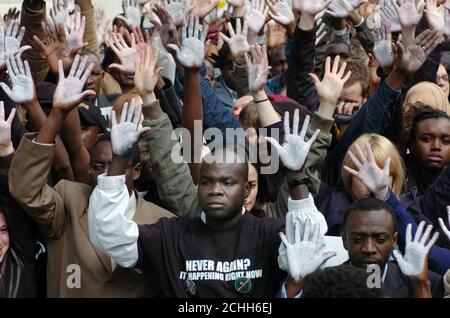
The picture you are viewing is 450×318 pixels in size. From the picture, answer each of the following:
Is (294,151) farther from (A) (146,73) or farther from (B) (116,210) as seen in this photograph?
(A) (146,73)

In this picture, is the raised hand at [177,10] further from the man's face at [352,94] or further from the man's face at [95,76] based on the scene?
the man's face at [352,94]

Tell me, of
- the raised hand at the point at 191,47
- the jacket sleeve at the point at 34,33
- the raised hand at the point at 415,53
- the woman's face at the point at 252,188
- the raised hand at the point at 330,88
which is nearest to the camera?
the woman's face at the point at 252,188

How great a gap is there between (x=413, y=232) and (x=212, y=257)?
98cm

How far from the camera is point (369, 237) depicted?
4.91 metres

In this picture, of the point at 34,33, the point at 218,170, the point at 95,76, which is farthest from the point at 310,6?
the point at 218,170

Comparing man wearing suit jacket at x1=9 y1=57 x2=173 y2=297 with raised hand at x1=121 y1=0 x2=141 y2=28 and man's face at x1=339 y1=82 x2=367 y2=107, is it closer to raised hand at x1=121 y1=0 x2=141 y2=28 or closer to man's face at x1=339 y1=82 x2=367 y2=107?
man's face at x1=339 y1=82 x2=367 y2=107

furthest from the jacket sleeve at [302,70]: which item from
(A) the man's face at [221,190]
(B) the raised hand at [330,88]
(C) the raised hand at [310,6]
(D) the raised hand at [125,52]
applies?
(A) the man's face at [221,190]

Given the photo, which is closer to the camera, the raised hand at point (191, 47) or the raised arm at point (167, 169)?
the raised arm at point (167, 169)

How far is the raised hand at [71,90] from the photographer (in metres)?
5.30

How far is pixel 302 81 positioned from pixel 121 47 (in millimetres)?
1252

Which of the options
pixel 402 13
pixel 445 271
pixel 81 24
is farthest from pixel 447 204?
pixel 81 24

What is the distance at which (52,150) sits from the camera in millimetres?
5141

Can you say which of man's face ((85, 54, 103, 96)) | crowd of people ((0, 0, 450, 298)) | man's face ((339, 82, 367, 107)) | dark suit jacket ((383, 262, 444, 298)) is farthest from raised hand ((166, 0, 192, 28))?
dark suit jacket ((383, 262, 444, 298))

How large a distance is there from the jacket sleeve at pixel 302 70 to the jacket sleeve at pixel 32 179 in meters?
2.18
